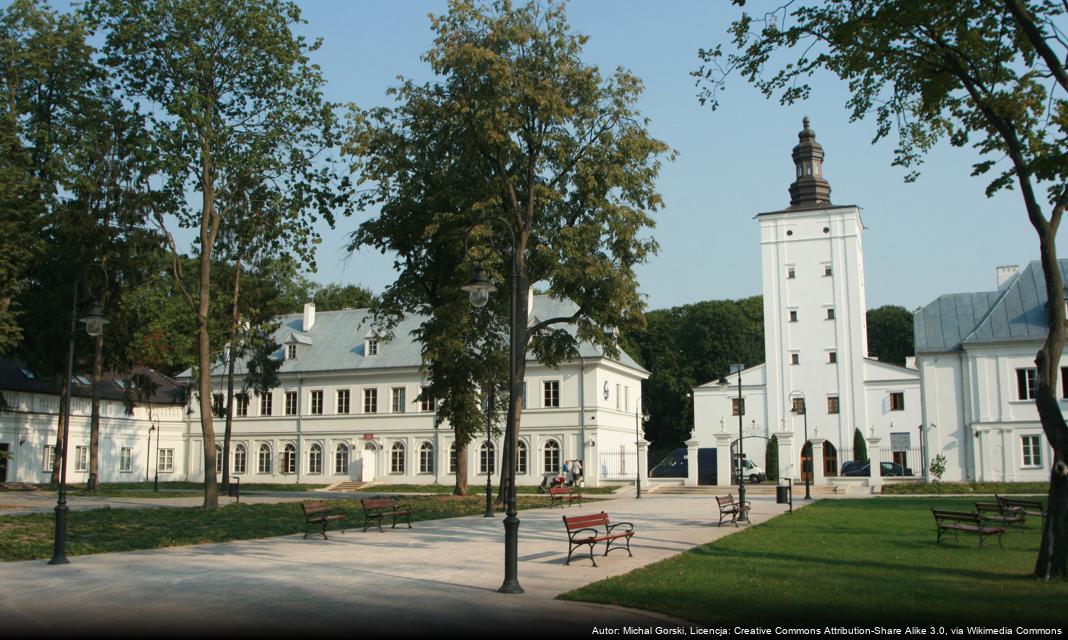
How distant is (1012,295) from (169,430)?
4981cm

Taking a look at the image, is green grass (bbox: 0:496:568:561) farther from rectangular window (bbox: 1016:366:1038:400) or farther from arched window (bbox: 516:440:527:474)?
rectangular window (bbox: 1016:366:1038:400)

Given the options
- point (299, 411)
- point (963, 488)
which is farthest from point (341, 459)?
point (963, 488)

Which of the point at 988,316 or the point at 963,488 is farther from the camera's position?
the point at 988,316

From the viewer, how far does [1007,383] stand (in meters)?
42.2

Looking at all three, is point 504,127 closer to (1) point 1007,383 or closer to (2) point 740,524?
(2) point 740,524

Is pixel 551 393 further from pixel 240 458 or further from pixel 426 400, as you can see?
pixel 240 458

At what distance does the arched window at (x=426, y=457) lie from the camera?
170ft

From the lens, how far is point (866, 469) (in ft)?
162

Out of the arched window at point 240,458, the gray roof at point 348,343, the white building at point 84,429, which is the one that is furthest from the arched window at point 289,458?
the white building at point 84,429

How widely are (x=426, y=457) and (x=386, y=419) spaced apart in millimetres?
3436

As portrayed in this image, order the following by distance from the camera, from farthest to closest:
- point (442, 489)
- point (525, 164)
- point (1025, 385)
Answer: point (442, 489), point (1025, 385), point (525, 164)

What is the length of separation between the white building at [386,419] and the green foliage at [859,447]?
510 inches

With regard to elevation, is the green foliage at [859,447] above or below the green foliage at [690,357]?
below

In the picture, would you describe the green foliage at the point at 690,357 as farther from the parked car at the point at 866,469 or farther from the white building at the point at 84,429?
the white building at the point at 84,429
